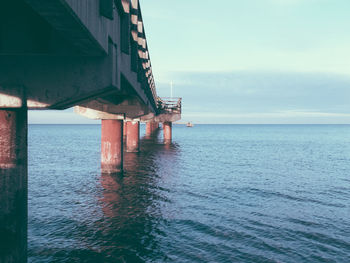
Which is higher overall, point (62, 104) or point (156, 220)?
point (62, 104)

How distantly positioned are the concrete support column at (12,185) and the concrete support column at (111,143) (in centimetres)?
1654

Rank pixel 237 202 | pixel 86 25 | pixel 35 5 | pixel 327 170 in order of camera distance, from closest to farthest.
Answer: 1. pixel 35 5
2. pixel 86 25
3. pixel 237 202
4. pixel 327 170

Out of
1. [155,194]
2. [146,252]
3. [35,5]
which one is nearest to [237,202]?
[155,194]

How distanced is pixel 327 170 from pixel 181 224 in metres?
26.9

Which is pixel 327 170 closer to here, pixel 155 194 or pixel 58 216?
pixel 155 194

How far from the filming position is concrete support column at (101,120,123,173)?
25542mm

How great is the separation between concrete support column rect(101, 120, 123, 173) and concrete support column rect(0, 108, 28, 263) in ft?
54.3

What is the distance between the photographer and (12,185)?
8.76 m

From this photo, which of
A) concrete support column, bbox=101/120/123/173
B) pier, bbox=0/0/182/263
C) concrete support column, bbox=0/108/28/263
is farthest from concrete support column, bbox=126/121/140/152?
concrete support column, bbox=0/108/28/263

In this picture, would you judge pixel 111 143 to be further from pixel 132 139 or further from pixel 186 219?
pixel 132 139

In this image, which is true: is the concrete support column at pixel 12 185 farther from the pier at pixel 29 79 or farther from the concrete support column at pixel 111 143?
the concrete support column at pixel 111 143

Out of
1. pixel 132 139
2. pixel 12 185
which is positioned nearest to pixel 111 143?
pixel 12 185

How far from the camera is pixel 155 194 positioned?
20.6 metres

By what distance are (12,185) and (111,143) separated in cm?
1684
